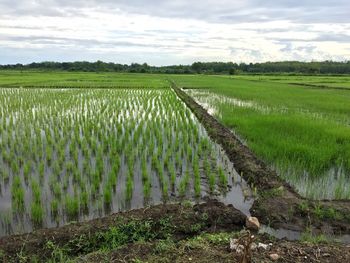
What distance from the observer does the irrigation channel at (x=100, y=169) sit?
4.79 meters

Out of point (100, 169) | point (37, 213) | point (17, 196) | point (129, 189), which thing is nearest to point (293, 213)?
point (129, 189)

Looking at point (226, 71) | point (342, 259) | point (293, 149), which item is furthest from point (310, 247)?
point (226, 71)

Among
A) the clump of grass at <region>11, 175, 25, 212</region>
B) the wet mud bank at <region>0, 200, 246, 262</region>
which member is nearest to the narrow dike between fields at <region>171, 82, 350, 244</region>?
the wet mud bank at <region>0, 200, 246, 262</region>

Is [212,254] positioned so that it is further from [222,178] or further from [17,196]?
[17,196]

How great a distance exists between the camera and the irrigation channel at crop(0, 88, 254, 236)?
479cm

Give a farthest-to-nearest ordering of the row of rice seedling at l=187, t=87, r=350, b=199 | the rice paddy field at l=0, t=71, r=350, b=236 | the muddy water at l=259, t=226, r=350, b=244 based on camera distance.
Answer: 1. the row of rice seedling at l=187, t=87, r=350, b=199
2. the rice paddy field at l=0, t=71, r=350, b=236
3. the muddy water at l=259, t=226, r=350, b=244

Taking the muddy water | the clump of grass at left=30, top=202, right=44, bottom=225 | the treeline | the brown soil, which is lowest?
the muddy water

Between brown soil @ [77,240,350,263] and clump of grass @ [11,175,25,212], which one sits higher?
brown soil @ [77,240,350,263]

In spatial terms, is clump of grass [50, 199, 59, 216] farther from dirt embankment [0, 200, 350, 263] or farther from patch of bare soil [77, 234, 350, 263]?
patch of bare soil [77, 234, 350, 263]

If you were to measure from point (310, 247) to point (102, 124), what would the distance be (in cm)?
793

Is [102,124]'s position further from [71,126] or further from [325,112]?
[325,112]

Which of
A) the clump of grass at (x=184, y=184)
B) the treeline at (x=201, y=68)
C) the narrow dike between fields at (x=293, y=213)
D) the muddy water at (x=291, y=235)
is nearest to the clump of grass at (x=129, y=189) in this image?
the clump of grass at (x=184, y=184)

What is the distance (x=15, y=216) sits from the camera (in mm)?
4520

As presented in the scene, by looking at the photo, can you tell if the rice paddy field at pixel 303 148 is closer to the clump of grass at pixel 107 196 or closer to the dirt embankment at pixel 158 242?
the dirt embankment at pixel 158 242
